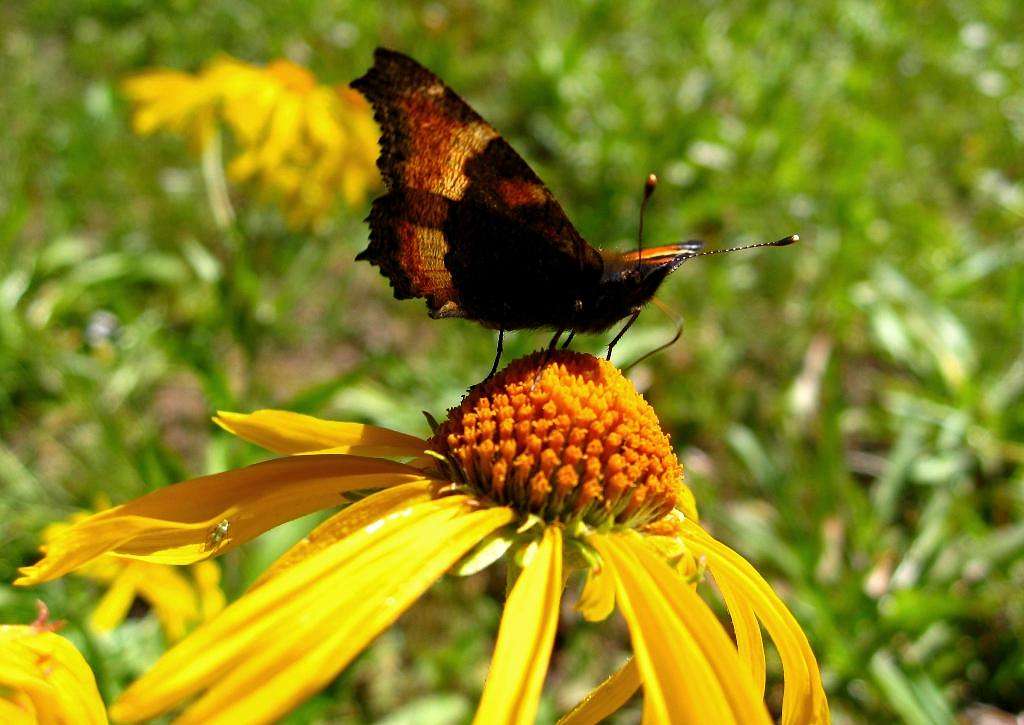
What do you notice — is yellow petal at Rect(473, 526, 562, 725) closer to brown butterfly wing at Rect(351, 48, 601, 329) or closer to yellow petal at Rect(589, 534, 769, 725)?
yellow petal at Rect(589, 534, 769, 725)

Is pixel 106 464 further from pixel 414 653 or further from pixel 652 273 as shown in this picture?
pixel 652 273

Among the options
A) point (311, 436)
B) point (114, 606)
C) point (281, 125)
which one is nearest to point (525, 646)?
point (311, 436)

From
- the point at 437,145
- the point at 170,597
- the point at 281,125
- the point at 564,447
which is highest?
the point at 281,125

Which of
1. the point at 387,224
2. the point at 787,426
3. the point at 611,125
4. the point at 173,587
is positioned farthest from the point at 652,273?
the point at 611,125

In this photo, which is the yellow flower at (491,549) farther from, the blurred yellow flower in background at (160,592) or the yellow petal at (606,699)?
the blurred yellow flower in background at (160,592)

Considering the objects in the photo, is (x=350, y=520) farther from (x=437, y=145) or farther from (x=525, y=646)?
(x=437, y=145)
